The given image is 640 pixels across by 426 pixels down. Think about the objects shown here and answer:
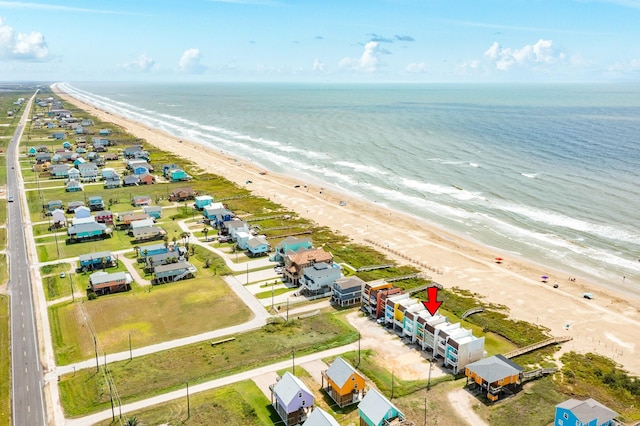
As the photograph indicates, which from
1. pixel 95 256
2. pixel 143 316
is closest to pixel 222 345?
pixel 143 316

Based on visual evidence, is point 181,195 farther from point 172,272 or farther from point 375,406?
point 375,406

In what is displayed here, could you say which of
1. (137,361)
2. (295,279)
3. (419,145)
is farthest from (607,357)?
(419,145)

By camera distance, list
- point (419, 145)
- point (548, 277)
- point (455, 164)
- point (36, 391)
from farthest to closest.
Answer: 1. point (419, 145)
2. point (455, 164)
3. point (548, 277)
4. point (36, 391)

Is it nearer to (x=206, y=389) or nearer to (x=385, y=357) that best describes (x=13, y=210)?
(x=206, y=389)

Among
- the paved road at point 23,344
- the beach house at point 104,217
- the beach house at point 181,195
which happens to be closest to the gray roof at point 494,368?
the paved road at point 23,344

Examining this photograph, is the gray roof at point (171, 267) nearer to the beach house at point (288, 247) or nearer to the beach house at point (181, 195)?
the beach house at point (288, 247)

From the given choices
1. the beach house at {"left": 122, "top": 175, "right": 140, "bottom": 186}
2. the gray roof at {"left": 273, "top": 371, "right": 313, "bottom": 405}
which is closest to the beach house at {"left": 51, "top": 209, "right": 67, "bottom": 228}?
the beach house at {"left": 122, "top": 175, "right": 140, "bottom": 186}
